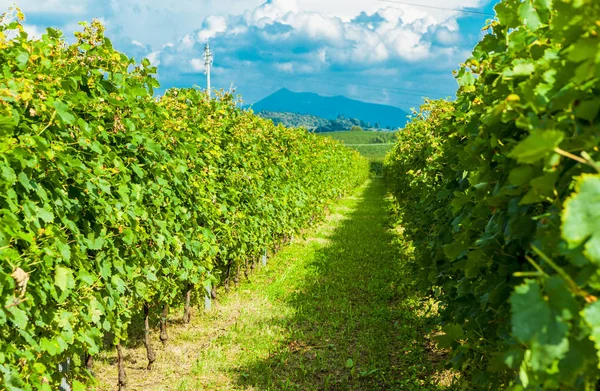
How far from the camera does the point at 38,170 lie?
3.22 meters

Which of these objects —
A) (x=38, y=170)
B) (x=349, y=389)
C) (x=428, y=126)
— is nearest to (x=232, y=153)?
(x=428, y=126)

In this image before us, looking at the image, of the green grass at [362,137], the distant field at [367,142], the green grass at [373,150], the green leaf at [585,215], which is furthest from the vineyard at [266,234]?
the green grass at [362,137]

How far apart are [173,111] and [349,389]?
12.9 feet

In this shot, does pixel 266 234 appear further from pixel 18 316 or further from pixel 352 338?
pixel 18 316

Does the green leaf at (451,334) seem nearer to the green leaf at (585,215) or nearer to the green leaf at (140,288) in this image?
the green leaf at (585,215)

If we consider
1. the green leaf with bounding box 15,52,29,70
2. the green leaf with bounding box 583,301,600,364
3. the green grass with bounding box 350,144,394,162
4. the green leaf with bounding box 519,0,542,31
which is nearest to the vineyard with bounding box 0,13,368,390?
the green leaf with bounding box 15,52,29,70

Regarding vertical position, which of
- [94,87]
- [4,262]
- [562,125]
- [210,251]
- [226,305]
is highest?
[94,87]

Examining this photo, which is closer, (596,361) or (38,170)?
Result: (596,361)

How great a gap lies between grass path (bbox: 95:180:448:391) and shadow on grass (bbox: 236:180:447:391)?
0.04 ft

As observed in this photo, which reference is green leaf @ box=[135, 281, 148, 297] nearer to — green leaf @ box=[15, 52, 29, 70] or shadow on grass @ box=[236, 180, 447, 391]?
shadow on grass @ box=[236, 180, 447, 391]

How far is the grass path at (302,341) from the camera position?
550cm

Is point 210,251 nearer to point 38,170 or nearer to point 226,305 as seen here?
point 226,305

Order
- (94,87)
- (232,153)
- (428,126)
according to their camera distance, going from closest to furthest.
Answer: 1. (94,87)
2. (232,153)
3. (428,126)

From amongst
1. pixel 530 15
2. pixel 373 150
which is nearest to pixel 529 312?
pixel 530 15
